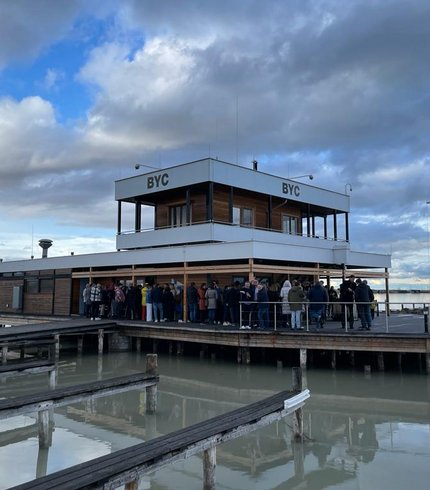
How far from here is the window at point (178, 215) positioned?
25.8 metres

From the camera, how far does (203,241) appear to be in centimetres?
2233

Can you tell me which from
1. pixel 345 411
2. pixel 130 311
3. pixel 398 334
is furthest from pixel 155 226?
pixel 345 411

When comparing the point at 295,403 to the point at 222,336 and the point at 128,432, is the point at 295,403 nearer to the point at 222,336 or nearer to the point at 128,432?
the point at 128,432

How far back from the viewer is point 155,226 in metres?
26.9

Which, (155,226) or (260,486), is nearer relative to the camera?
(260,486)

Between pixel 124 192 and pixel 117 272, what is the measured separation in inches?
198

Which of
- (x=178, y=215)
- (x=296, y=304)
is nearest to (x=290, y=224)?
(x=178, y=215)

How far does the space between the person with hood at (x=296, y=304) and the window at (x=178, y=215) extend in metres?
10.7

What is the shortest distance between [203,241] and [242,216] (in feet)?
13.3

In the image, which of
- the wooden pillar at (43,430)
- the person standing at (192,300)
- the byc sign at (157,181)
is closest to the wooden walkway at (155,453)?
A: the wooden pillar at (43,430)

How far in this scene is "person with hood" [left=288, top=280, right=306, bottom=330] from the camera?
15.9 meters

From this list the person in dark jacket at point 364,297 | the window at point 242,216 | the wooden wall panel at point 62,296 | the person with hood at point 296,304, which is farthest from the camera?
the wooden wall panel at point 62,296

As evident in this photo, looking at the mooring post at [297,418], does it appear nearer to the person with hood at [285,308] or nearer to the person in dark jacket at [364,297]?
the person in dark jacket at [364,297]

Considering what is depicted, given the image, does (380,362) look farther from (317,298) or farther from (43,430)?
(43,430)
